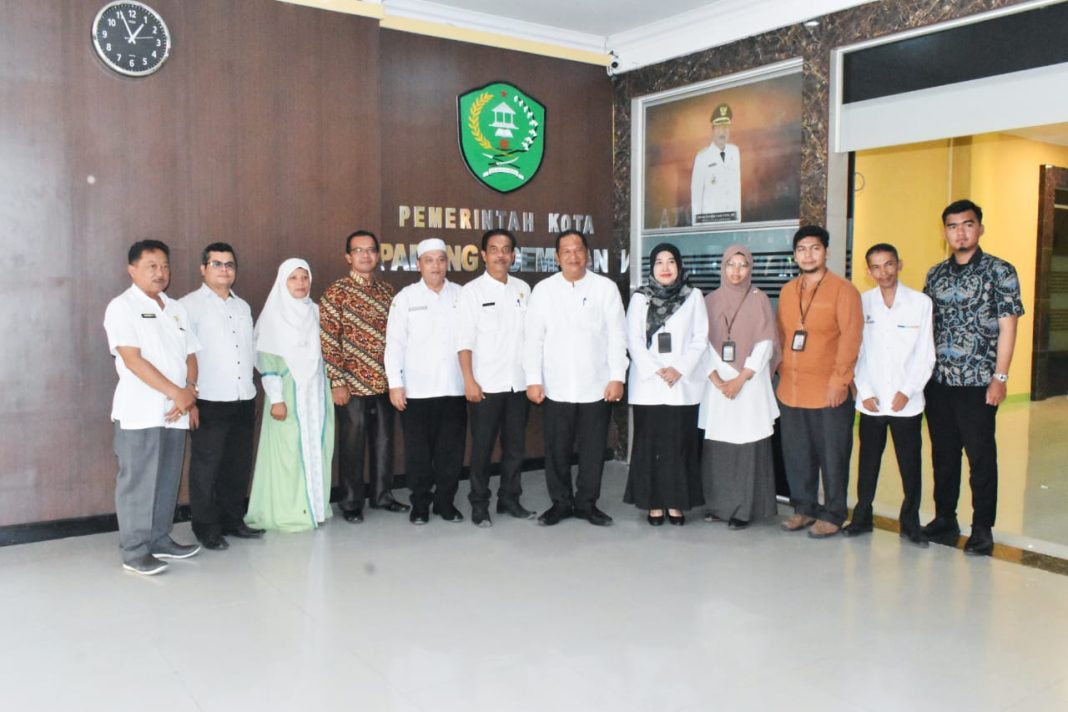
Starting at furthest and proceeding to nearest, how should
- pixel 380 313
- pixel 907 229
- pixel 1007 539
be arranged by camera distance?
pixel 907 229 < pixel 380 313 < pixel 1007 539

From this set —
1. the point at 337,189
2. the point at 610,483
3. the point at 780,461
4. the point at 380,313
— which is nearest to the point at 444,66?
the point at 337,189

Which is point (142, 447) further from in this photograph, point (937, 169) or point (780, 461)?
point (937, 169)

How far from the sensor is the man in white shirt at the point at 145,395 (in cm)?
424

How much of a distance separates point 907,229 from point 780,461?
4418mm

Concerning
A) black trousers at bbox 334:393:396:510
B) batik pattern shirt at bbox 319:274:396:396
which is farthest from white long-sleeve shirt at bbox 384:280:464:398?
black trousers at bbox 334:393:396:510

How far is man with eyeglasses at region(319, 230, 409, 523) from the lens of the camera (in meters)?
5.19

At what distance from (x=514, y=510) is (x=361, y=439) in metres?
1.03

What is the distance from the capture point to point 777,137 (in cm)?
596

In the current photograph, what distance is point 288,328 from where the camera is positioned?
197 inches

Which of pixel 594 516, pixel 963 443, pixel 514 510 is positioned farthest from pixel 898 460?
pixel 514 510

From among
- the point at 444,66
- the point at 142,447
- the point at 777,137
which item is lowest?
the point at 142,447

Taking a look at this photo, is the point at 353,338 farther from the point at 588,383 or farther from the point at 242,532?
the point at 588,383

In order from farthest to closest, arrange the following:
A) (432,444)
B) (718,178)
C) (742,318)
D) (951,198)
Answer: (951,198)
(718,178)
(432,444)
(742,318)

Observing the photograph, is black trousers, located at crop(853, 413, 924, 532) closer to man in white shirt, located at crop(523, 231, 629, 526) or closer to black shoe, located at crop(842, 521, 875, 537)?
black shoe, located at crop(842, 521, 875, 537)
